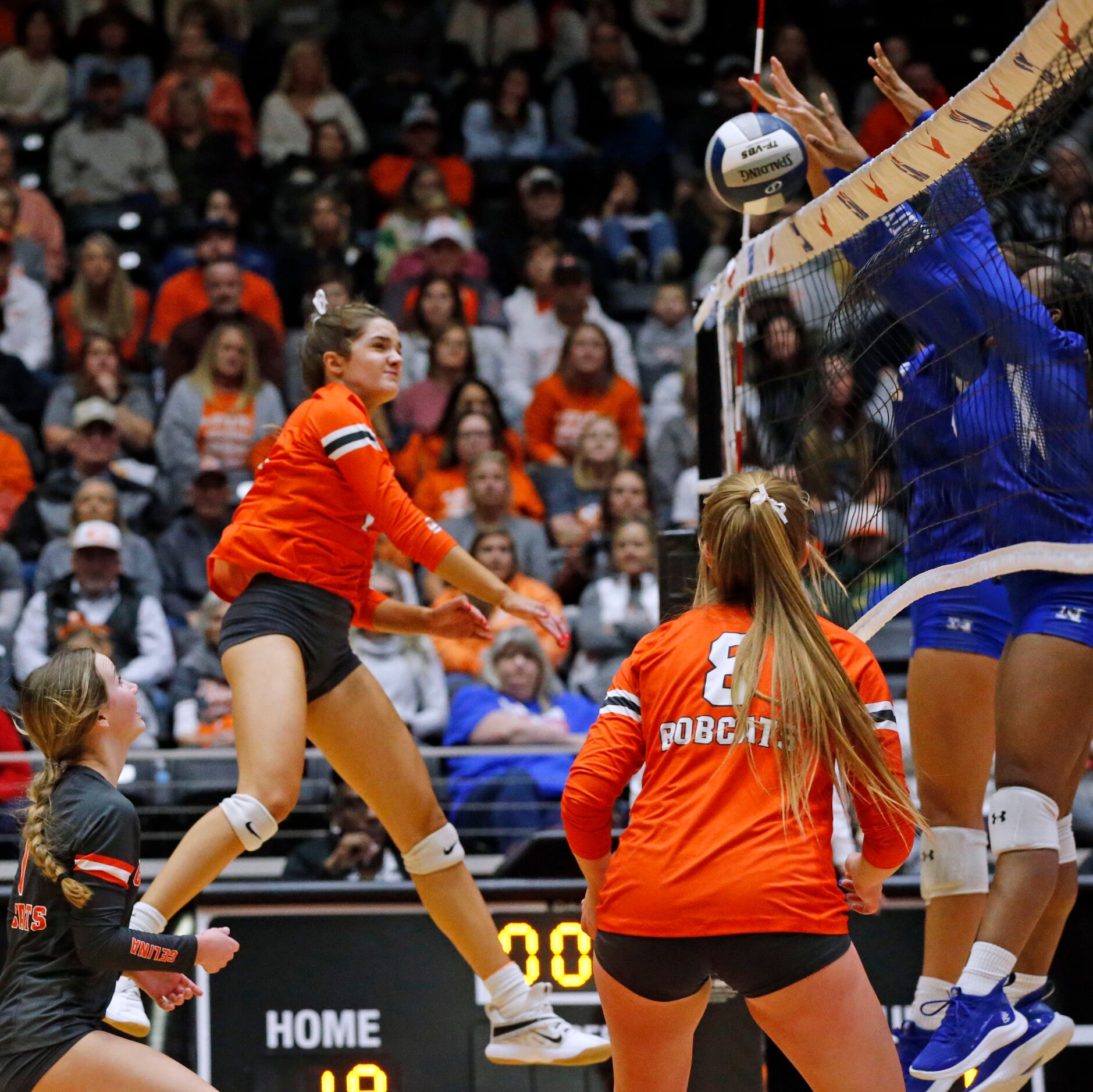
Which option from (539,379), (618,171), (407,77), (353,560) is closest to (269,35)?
(407,77)

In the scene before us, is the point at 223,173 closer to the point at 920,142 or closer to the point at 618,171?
the point at 618,171

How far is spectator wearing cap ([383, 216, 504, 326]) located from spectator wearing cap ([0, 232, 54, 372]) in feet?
6.93

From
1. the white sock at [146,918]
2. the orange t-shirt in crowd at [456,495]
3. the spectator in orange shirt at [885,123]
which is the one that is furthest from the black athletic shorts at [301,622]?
the spectator in orange shirt at [885,123]

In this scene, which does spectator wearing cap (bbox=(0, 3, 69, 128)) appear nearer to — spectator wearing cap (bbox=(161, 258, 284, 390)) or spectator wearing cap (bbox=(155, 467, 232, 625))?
spectator wearing cap (bbox=(161, 258, 284, 390))

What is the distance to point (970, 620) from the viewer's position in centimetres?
418

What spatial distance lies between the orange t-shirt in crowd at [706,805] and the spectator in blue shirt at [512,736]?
2.45 m

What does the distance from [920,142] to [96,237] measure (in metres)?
6.99

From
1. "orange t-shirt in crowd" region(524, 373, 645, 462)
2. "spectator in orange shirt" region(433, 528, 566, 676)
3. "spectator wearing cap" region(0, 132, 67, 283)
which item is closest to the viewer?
"spectator in orange shirt" region(433, 528, 566, 676)

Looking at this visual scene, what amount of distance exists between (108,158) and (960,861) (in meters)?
8.69

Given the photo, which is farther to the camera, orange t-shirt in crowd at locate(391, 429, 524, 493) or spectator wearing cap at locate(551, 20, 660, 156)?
spectator wearing cap at locate(551, 20, 660, 156)

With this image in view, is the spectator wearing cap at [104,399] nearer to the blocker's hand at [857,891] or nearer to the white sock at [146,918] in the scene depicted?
the white sock at [146,918]

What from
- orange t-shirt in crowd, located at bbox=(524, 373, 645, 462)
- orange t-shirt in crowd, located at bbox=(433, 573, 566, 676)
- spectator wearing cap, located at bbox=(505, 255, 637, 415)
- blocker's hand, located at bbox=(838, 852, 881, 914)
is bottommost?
blocker's hand, located at bbox=(838, 852, 881, 914)

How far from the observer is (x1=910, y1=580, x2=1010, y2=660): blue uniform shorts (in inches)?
164

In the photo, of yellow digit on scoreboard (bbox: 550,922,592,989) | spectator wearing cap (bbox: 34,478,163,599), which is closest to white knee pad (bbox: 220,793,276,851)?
yellow digit on scoreboard (bbox: 550,922,592,989)
